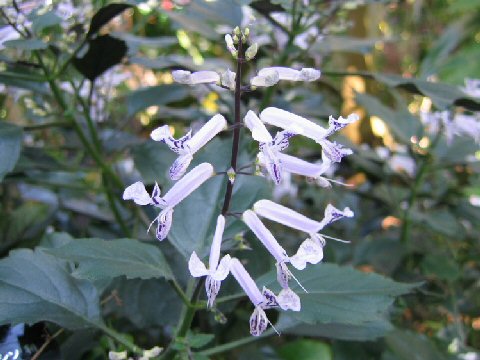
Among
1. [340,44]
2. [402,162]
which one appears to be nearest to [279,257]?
[340,44]

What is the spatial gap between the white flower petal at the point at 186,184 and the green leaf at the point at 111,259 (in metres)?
0.08

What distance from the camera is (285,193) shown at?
160 cm

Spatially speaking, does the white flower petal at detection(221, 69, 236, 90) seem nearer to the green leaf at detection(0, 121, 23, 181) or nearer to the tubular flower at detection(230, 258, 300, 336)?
the tubular flower at detection(230, 258, 300, 336)

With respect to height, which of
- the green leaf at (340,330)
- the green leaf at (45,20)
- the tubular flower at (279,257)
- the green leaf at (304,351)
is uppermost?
the green leaf at (45,20)

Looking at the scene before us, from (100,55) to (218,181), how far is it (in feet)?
0.90

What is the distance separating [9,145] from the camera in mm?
866

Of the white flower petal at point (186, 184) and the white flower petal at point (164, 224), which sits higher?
the white flower petal at point (186, 184)

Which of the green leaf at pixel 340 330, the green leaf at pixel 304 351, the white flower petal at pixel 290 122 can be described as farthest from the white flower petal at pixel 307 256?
the green leaf at pixel 304 351

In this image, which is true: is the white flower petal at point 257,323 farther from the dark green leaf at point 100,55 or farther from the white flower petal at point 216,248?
the dark green leaf at point 100,55

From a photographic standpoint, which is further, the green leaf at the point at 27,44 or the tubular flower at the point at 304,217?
Answer: the green leaf at the point at 27,44

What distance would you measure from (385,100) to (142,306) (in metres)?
2.02

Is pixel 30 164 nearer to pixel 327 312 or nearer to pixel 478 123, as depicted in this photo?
pixel 327 312

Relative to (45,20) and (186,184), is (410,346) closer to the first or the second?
(186,184)

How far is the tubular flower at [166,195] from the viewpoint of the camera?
0.58 m
